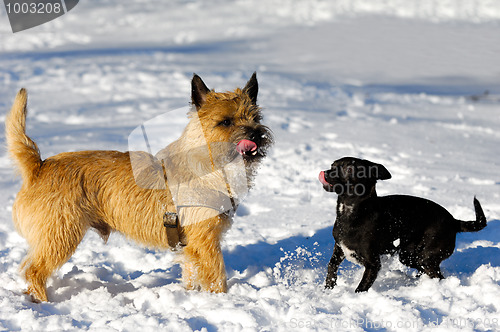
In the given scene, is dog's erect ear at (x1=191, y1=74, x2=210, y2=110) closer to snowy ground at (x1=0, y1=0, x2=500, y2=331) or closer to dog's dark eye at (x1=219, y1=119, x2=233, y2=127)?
dog's dark eye at (x1=219, y1=119, x2=233, y2=127)

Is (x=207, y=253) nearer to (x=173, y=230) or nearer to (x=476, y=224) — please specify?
(x=173, y=230)

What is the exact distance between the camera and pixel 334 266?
11.9ft

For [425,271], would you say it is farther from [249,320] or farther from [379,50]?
[379,50]

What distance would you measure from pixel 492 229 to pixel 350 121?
4041 millimetres

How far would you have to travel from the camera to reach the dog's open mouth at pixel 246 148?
133 inches

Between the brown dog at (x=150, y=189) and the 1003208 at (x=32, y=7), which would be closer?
the brown dog at (x=150, y=189)

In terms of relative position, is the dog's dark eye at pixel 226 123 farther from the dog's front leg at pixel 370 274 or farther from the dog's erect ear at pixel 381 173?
the dog's front leg at pixel 370 274

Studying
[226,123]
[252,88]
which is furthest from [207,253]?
[252,88]

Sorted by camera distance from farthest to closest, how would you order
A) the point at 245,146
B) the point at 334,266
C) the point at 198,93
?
the point at 334,266 < the point at 198,93 < the point at 245,146

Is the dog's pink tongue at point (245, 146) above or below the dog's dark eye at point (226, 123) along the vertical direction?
below

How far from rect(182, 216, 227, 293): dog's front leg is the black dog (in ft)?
2.48

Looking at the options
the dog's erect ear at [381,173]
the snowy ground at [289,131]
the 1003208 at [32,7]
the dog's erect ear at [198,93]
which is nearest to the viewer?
the snowy ground at [289,131]

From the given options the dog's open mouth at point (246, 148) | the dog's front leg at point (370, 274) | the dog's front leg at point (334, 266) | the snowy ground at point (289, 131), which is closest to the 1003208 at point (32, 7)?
the snowy ground at point (289, 131)

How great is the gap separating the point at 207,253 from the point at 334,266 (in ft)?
2.93
